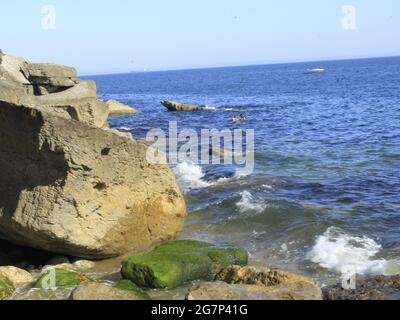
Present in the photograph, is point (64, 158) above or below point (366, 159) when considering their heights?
above

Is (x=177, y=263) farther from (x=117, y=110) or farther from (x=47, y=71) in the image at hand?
(x=117, y=110)

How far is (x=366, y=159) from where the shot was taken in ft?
69.5

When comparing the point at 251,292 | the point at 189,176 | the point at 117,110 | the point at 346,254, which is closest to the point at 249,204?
the point at 346,254

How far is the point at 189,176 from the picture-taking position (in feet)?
64.8

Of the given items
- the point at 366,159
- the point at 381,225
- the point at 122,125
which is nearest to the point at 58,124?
the point at 381,225

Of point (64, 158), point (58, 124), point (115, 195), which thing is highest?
point (58, 124)

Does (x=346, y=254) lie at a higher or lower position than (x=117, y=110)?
lower

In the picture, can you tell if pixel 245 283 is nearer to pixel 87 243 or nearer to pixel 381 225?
pixel 87 243

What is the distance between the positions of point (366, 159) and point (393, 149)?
2.51 meters

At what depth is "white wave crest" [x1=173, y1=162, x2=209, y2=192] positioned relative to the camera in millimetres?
18016

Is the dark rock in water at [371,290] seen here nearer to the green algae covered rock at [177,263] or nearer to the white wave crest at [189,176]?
the green algae covered rock at [177,263]

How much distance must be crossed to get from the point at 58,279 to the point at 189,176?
36.1 ft

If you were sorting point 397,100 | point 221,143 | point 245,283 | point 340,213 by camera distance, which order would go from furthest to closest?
point 397,100 → point 221,143 → point 340,213 → point 245,283
